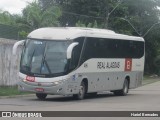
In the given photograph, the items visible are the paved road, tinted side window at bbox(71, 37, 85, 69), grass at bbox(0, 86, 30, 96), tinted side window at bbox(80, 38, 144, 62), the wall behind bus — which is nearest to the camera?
the paved road

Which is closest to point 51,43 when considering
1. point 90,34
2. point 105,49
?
point 90,34

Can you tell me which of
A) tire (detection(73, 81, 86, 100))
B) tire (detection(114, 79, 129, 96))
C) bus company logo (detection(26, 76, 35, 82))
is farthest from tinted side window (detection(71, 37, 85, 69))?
tire (detection(114, 79, 129, 96))

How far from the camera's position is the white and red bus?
24844 mm

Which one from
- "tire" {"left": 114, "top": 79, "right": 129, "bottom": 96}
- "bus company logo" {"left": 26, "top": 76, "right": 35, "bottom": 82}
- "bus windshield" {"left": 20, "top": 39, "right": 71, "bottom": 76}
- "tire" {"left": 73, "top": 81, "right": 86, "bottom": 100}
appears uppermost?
"bus windshield" {"left": 20, "top": 39, "right": 71, "bottom": 76}

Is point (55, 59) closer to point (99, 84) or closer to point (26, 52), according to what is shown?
point (26, 52)

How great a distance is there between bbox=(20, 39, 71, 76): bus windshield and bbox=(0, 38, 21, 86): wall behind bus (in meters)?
5.70

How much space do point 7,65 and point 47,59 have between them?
269 inches

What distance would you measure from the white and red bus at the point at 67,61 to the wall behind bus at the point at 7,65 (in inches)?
185

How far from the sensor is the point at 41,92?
24875 mm

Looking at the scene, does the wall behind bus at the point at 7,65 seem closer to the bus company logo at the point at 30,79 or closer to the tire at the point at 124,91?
the bus company logo at the point at 30,79

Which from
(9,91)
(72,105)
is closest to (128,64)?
(9,91)

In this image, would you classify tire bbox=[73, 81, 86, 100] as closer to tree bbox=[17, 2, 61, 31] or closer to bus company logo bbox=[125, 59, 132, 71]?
bus company logo bbox=[125, 59, 132, 71]

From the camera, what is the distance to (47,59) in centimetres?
2494

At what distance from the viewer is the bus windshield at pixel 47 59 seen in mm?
24906
